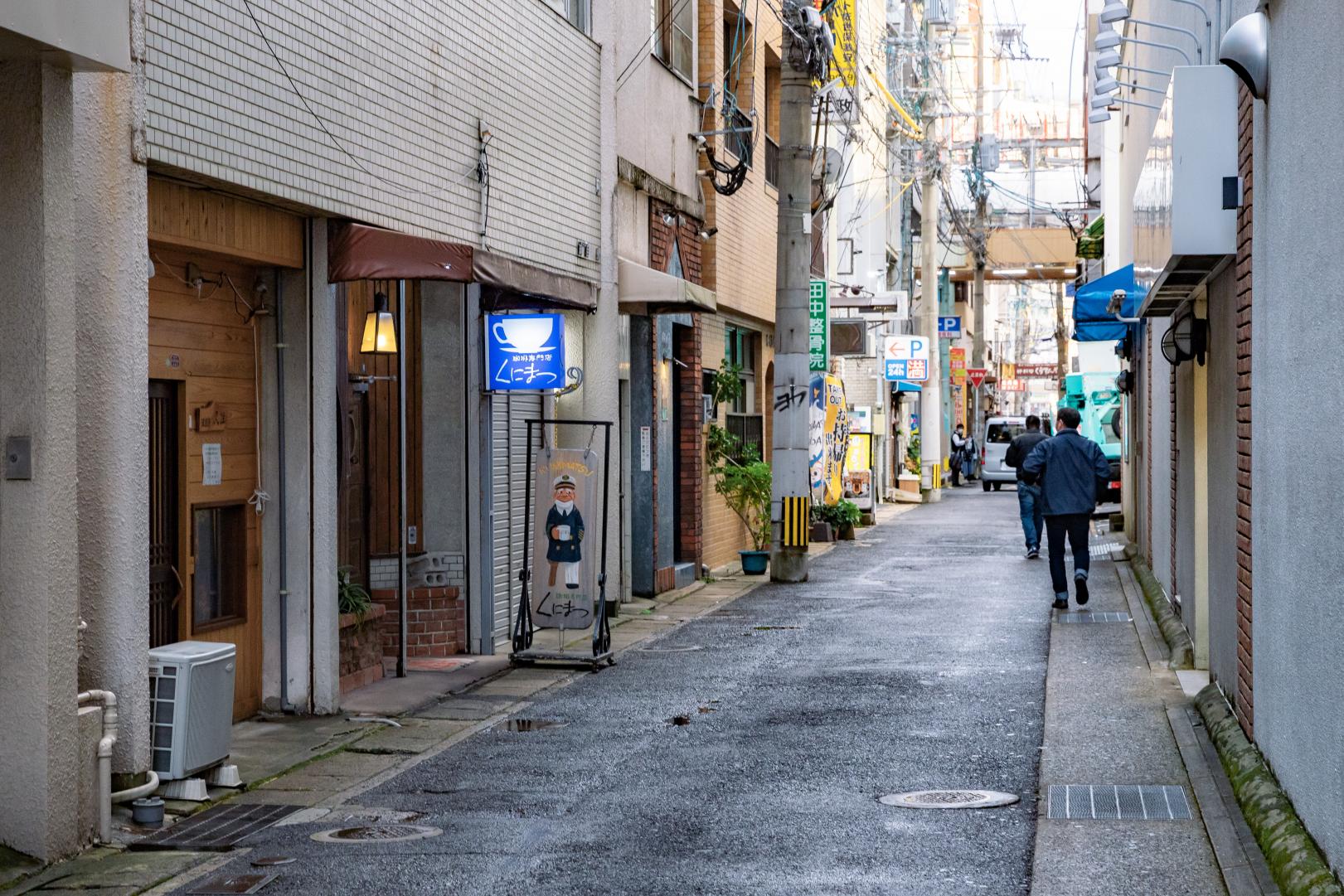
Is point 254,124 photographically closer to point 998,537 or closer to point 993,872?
point 993,872

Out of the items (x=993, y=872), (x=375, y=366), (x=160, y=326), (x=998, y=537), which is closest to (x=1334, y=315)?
(x=993, y=872)

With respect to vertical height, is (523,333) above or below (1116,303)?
below

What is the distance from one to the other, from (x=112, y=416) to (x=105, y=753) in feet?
5.31

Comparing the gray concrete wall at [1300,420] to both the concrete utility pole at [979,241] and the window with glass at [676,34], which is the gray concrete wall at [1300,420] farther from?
the concrete utility pole at [979,241]

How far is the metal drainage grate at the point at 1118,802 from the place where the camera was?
7828mm

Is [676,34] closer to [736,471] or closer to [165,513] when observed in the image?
[736,471]

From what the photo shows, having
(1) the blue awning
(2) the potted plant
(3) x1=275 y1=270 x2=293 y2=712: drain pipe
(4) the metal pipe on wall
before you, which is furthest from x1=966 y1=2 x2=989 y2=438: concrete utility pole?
(3) x1=275 y1=270 x2=293 y2=712: drain pipe

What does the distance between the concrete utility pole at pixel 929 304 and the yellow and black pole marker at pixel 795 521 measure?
21364 millimetres

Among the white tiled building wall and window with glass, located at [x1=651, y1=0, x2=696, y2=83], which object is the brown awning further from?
window with glass, located at [x1=651, y1=0, x2=696, y2=83]

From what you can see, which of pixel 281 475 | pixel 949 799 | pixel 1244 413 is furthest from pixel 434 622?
pixel 1244 413

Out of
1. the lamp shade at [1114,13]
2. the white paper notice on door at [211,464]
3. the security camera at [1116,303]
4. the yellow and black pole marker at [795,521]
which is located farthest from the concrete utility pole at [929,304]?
the white paper notice on door at [211,464]

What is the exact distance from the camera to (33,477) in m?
7.06

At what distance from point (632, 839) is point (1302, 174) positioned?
401cm

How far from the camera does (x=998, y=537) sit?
28016 mm
